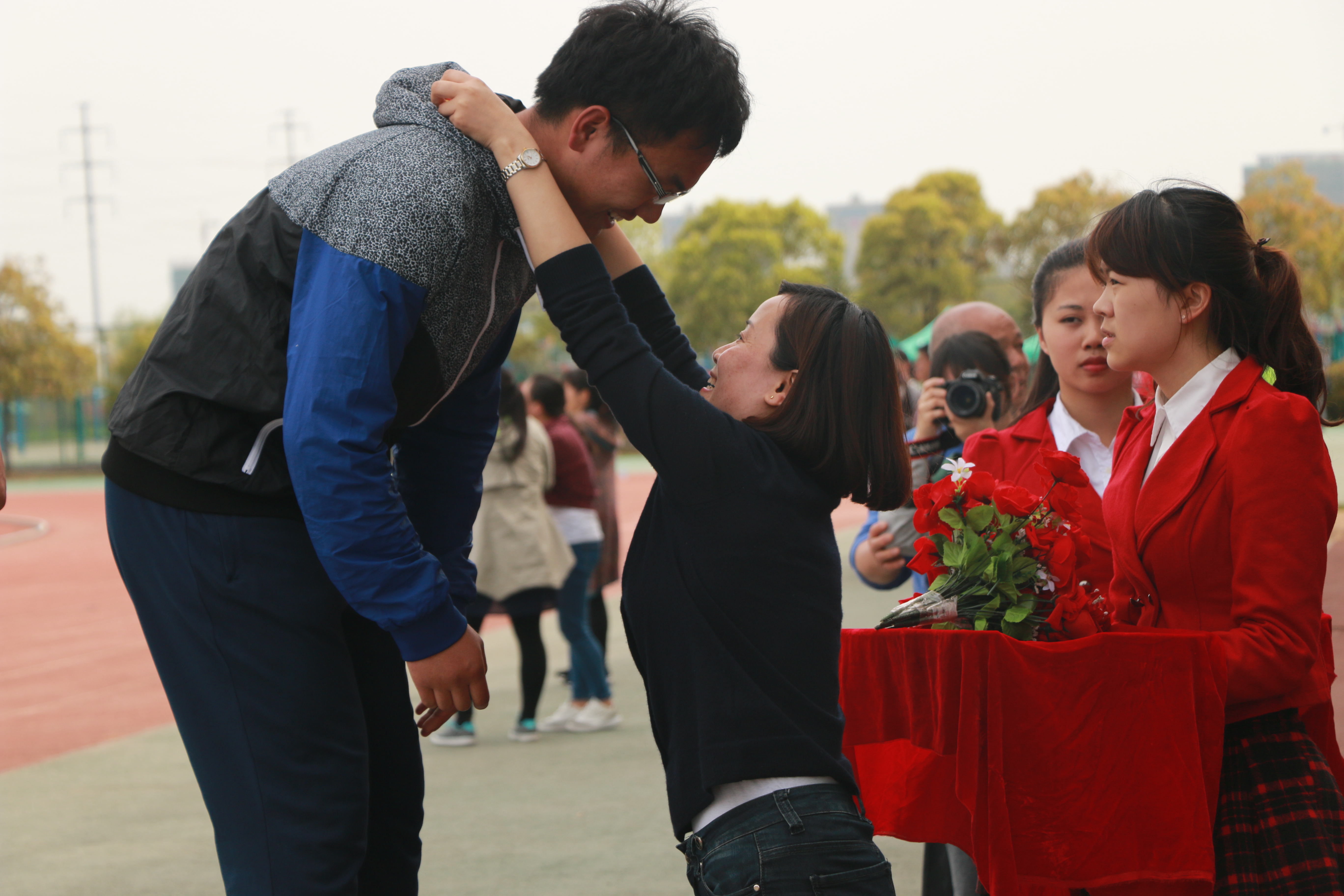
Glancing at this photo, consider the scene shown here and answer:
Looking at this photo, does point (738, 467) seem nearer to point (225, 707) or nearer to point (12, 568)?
point (225, 707)

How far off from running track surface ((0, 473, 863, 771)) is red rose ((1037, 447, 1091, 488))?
2497 mm

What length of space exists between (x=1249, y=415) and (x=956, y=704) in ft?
2.35

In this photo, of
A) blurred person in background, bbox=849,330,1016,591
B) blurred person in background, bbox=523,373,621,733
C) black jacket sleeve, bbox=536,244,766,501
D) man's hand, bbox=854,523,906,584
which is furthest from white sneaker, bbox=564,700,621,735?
black jacket sleeve, bbox=536,244,766,501

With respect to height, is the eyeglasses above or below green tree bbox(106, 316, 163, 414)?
Answer: below

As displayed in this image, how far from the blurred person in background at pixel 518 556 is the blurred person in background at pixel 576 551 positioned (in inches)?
→ 7.3

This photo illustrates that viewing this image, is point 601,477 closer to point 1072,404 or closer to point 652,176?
point 1072,404

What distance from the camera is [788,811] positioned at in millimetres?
1824

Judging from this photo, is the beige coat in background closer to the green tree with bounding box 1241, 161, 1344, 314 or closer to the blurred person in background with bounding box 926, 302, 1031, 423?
the blurred person in background with bounding box 926, 302, 1031, 423

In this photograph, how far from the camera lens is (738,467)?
1.84 m

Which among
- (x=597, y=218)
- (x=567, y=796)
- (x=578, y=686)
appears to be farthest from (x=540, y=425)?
(x=597, y=218)

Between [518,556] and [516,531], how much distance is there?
0.13 m

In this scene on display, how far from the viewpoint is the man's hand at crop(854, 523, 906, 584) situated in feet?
10.7

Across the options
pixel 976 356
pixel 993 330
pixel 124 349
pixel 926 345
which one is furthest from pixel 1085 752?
pixel 124 349

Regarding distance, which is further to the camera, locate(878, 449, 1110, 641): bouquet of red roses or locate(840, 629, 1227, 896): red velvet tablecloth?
locate(878, 449, 1110, 641): bouquet of red roses
